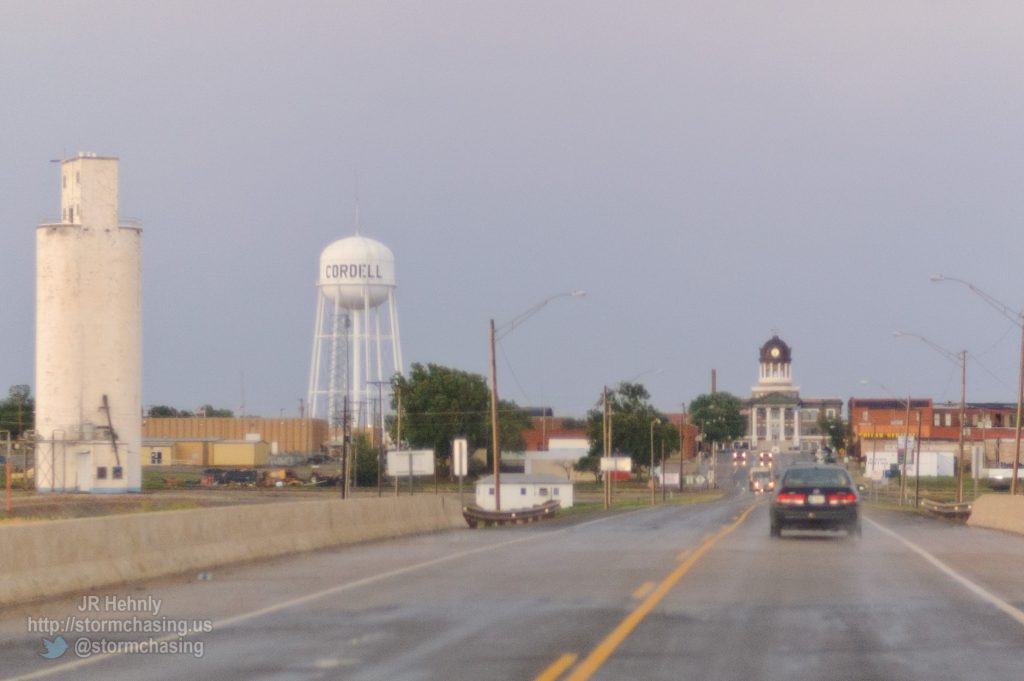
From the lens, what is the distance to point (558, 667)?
11703mm

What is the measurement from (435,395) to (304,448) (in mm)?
23036

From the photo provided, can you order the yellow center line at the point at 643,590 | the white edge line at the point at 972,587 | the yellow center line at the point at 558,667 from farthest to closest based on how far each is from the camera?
the yellow center line at the point at 643,590 → the white edge line at the point at 972,587 → the yellow center line at the point at 558,667

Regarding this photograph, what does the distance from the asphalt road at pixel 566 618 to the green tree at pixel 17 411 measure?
365 feet

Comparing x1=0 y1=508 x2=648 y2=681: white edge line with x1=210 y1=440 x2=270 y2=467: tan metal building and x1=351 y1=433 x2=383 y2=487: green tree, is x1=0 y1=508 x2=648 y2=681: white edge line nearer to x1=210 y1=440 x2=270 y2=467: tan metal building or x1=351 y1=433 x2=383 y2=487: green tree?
x1=351 y1=433 x2=383 y2=487: green tree

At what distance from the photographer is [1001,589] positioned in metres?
18.8

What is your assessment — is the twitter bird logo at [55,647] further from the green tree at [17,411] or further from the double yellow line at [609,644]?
the green tree at [17,411]

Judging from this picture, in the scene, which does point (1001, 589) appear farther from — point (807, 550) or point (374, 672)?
point (374, 672)

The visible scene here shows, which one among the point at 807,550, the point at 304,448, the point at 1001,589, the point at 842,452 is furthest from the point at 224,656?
the point at 842,452

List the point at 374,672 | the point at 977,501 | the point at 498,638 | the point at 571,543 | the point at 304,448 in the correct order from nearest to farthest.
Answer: the point at 374,672, the point at 498,638, the point at 571,543, the point at 977,501, the point at 304,448

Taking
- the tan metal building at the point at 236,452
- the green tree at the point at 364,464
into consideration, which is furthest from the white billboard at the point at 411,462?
the tan metal building at the point at 236,452

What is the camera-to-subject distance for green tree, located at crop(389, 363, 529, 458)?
432 ft

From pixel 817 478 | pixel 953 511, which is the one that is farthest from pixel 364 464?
pixel 817 478

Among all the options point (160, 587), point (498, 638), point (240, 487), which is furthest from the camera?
point (240, 487)

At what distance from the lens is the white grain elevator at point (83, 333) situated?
83.1 metres
